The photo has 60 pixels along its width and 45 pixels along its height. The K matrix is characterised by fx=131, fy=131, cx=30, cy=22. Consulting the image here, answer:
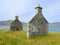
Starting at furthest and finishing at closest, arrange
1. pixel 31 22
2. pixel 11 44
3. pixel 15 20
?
pixel 15 20 < pixel 31 22 < pixel 11 44

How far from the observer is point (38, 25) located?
34.1 meters

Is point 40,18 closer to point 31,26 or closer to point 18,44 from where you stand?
point 31,26

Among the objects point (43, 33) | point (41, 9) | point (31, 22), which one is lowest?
point (43, 33)

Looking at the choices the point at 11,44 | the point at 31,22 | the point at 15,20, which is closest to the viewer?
the point at 11,44

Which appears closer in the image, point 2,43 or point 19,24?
point 2,43

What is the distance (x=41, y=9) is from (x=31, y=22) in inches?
179

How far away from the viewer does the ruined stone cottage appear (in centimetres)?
3328

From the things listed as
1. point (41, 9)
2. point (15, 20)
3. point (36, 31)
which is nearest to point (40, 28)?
point (36, 31)

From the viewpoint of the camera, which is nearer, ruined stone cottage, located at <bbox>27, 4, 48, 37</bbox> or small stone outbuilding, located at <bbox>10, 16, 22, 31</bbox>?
ruined stone cottage, located at <bbox>27, 4, 48, 37</bbox>

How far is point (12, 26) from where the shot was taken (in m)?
55.4

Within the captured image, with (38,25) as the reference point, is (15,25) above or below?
below

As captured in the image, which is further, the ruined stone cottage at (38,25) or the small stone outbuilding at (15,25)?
the small stone outbuilding at (15,25)

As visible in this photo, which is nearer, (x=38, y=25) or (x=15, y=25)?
(x=38, y=25)

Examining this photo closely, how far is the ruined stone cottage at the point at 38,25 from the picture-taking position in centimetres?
3328
